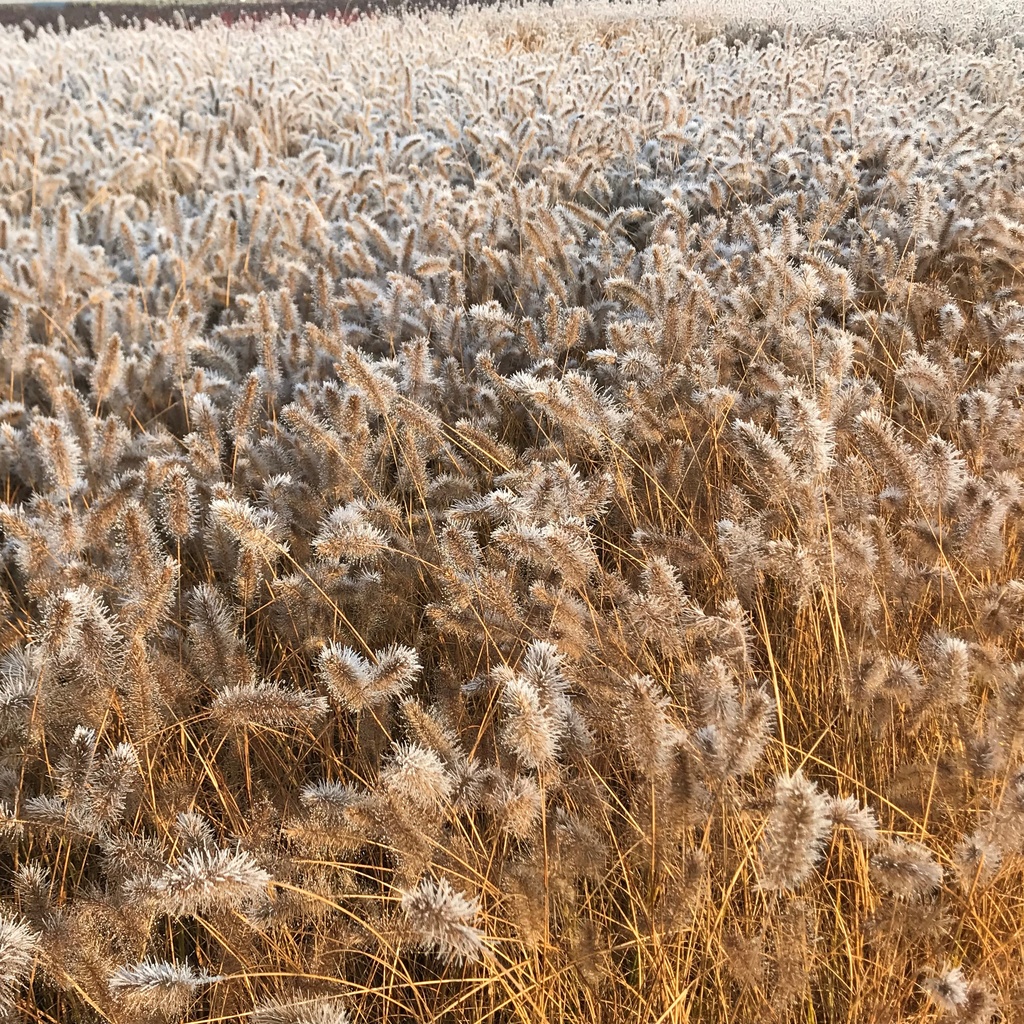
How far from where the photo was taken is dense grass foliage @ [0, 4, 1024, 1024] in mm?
1341

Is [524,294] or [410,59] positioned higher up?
[410,59]

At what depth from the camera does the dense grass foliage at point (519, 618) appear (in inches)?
52.8

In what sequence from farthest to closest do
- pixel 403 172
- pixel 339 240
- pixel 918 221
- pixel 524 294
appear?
1. pixel 403 172
2. pixel 339 240
3. pixel 524 294
4. pixel 918 221

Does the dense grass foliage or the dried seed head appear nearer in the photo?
the dried seed head

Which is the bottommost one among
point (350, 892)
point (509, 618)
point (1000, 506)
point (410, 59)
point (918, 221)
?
point (350, 892)

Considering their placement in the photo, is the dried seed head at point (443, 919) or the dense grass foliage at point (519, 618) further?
the dense grass foliage at point (519, 618)

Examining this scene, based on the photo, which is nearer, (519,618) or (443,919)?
(443,919)

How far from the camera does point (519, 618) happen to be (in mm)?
1809

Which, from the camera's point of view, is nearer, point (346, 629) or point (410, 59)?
point (346, 629)

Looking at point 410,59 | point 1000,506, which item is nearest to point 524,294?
point 1000,506

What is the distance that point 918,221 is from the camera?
339 centimetres

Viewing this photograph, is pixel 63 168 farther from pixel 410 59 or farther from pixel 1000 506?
pixel 1000 506

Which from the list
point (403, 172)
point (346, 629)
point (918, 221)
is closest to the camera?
point (346, 629)

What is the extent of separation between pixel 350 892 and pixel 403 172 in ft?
14.4
